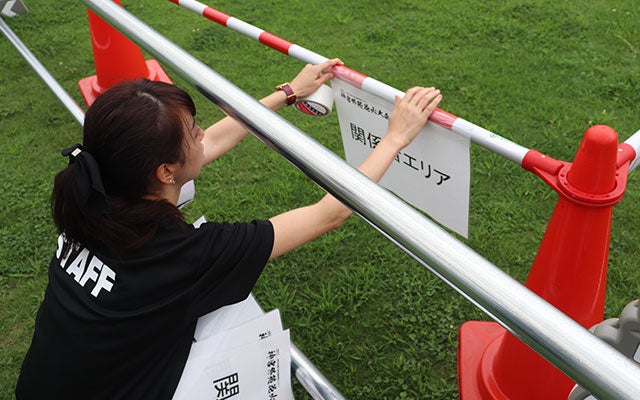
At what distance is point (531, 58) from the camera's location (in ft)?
13.4

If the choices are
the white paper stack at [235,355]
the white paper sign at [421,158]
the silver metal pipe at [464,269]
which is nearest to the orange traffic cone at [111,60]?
the white paper sign at [421,158]

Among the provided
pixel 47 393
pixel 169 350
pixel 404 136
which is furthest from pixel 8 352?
pixel 404 136

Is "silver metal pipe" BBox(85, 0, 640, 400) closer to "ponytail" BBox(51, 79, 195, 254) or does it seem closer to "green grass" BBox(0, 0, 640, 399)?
"ponytail" BBox(51, 79, 195, 254)

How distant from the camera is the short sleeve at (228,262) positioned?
1.44 meters

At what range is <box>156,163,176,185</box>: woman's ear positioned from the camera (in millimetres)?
1466

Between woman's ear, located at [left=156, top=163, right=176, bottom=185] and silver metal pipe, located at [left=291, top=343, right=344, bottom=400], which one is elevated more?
woman's ear, located at [left=156, top=163, right=176, bottom=185]

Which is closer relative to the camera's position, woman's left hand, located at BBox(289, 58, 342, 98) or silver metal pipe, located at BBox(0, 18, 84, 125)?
woman's left hand, located at BBox(289, 58, 342, 98)

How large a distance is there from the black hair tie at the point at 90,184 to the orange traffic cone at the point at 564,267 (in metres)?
1.00

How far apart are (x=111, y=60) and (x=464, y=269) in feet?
11.8

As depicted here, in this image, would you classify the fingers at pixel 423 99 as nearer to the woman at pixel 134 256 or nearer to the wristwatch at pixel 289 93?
the woman at pixel 134 256

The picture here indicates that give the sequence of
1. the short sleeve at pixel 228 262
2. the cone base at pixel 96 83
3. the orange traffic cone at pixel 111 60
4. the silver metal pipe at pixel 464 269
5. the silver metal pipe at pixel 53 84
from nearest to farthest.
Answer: the silver metal pipe at pixel 464 269, the short sleeve at pixel 228 262, the silver metal pipe at pixel 53 84, the orange traffic cone at pixel 111 60, the cone base at pixel 96 83

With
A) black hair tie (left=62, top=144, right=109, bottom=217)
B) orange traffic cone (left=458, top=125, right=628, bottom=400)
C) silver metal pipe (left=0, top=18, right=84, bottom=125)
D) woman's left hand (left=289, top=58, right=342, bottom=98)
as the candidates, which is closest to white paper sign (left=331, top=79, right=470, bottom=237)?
woman's left hand (left=289, top=58, right=342, bottom=98)

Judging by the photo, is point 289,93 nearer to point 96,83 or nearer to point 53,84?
point 53,84

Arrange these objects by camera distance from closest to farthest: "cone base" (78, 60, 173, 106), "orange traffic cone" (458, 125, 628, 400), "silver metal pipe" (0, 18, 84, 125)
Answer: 1. "orange traffic cone" (458, 125, 628, 400)
2. "silver metal pipe" (0, 18, 84, 125)
3. "cone base" (78, 60, 173, 106)
